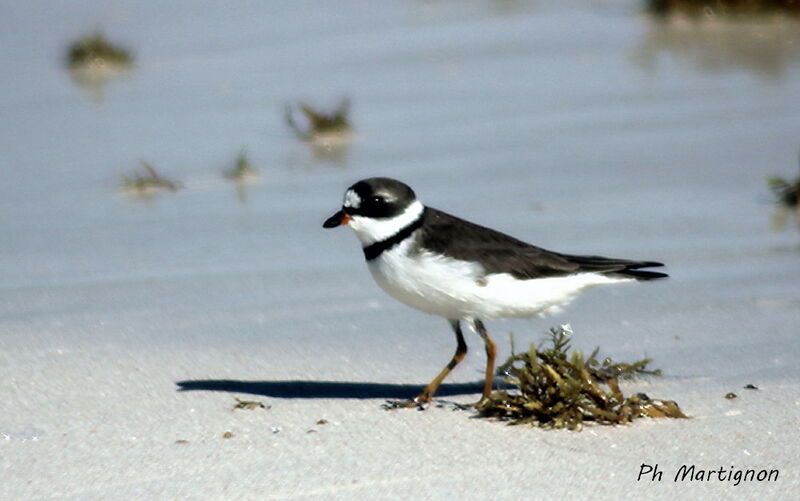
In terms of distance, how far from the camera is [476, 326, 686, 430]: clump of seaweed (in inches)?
197

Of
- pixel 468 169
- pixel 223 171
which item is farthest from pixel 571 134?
pixel 223 171

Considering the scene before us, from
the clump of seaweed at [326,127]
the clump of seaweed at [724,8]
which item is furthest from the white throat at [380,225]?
the clump of seaweed at [724,8]

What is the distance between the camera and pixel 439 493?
4391 millimetres

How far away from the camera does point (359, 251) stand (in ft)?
25.5

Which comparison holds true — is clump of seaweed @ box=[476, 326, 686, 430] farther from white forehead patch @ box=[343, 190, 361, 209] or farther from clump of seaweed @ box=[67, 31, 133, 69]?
clump of seaweed @ box=[67, 31, 133, 69]

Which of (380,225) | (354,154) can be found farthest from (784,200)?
(380,225)

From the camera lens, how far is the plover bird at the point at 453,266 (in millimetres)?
5312

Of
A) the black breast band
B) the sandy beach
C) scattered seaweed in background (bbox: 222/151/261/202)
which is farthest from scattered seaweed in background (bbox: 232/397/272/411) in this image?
scattered seaweed in background (bbox: 222/151/261/202)

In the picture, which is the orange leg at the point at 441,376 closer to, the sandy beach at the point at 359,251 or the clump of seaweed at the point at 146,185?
the sandy beach at the point at 359,251

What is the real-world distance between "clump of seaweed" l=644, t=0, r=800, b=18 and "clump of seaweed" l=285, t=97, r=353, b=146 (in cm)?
427

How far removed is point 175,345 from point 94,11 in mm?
9742

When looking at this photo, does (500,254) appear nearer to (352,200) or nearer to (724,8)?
(352,200)

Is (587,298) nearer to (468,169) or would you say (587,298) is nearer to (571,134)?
(468,169)

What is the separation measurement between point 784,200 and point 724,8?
521cm
